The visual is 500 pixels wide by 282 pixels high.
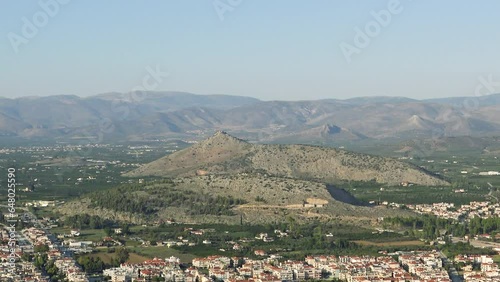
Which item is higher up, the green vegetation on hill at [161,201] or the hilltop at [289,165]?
the hilltop at [289,165]

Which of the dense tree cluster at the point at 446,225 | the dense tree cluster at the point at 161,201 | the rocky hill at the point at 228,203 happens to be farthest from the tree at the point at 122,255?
the dense tree cluster at the point at 446,225

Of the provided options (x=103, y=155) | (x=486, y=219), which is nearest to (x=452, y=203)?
(x=486, y=219)

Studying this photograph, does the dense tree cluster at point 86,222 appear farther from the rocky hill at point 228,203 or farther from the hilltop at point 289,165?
the hilltop at point 289,165

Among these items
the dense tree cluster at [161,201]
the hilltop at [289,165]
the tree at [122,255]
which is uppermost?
the hilltop at [289,165]

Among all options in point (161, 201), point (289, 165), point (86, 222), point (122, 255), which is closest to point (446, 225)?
point (161, 201)

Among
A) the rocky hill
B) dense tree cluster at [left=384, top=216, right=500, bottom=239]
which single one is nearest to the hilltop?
the rocky hill

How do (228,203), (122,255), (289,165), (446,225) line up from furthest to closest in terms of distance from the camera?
(289,165)
(228,203)
(446,225)
(122,255)

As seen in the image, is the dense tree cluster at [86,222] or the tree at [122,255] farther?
the dense tree cluster at [86,222]

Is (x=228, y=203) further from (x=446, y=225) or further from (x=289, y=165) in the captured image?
(x=289, y=165)

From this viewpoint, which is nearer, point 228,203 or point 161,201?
point 228,203
